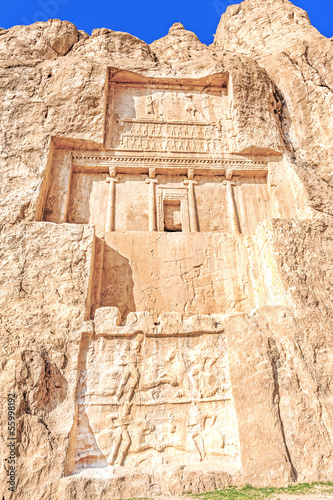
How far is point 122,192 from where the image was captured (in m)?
10.6

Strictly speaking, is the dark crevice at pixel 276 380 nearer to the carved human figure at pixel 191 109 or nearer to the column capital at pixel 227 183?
the column capital at pixel 227 183

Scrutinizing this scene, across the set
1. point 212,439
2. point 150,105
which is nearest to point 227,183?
point 150,105

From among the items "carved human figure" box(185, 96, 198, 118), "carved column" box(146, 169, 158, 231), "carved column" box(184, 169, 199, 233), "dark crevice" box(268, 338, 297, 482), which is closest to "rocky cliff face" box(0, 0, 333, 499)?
"dark crevice" box(268, 338, 297, 482)

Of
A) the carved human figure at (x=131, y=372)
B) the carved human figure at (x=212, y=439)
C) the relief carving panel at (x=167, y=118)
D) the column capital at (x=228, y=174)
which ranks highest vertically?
the relief carving panel at (x=167, y=118)

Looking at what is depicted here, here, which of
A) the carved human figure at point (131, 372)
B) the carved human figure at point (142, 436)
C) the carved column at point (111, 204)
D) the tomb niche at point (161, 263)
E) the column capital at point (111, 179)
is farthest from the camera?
the column capital at point (111, 179)

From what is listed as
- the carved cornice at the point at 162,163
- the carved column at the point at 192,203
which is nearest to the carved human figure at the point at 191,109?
the carved cornice at the point at 162,163

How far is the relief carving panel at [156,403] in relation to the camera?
6188mm

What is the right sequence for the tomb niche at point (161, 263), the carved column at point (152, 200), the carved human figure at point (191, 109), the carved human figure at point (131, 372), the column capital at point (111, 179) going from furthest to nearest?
the carved human figure at point (191, 109) < the column capital at point (111, 179) < the carved column at point (152, 200) < the carved human figure at point (131, 372) < the tomb niche at point (161, 263)

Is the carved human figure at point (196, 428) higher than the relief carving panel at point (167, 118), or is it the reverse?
the relief carving panel at point (167, 118)

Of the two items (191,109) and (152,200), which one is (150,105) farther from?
(152,200)

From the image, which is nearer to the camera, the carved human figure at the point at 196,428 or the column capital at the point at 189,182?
the carved human figure at the point at 196,428

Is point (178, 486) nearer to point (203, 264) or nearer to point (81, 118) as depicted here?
point (203, 264)

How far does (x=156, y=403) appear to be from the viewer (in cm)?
657

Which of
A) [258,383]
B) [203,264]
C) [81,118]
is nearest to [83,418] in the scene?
[258,383]
